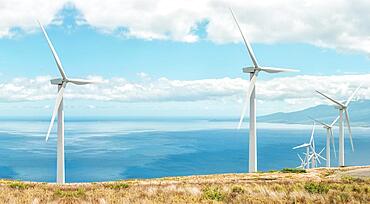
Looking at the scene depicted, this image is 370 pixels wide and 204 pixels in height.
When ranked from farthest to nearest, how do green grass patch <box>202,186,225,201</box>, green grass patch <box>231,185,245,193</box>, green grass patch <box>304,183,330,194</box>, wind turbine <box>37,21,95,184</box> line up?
wind turbine <box>37,21,95,184</box> < green grass patch <box>231,185,245,193</box> < green grass patch <box>304,183,330,194</box> < green grass patch <box>202,186,225,201</box>

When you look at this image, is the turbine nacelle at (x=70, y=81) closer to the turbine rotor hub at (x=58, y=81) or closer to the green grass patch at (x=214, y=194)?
the turbine rotor hub at (x=58, y=81)

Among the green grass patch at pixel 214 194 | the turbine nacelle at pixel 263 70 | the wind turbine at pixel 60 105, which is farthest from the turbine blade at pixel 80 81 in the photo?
the green grass patch at pixel 214 194

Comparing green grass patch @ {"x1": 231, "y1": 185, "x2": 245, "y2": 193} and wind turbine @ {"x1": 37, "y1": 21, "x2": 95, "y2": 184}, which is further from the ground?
wind turbine @ {"x1": 37, "y1": 21, "x2": 95, "y2": 184}

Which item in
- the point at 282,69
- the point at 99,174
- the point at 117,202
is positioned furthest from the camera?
the point at 99,174

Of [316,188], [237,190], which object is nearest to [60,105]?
[237,190]

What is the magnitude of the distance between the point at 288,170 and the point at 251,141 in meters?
6.34

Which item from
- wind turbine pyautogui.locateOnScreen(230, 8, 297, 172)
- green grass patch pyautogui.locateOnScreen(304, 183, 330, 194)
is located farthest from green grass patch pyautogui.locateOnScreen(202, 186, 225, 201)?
wind turbine pyautogui.locateOnScreen(230, 8, 297, 172)

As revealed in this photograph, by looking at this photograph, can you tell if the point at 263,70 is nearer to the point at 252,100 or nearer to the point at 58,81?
the point at 252,100

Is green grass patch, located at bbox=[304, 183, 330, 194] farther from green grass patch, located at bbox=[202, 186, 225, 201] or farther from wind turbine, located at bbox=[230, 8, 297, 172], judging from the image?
wind turbine, located at bbox=[230, 8, 297, 172]

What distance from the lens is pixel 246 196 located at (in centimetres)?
2491

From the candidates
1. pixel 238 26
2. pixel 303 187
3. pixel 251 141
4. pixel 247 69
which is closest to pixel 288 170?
pixel 251 141

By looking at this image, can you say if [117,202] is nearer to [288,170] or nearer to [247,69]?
[288,170]

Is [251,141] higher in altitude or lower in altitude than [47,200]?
higher

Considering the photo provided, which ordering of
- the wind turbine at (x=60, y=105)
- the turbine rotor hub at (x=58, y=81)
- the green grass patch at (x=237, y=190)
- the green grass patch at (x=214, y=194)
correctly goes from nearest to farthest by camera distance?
the green grass patch at (x=214, y=194)
the green grass patch at (x=237, y=190)
the wind turbine at (x=60, y=105)
the turbine rotor hub at (x=58, y=81)
